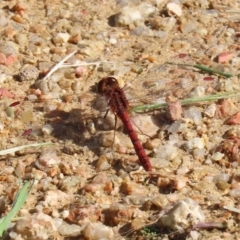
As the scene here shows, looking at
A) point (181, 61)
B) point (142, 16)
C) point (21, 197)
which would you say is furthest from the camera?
point (142, 16)

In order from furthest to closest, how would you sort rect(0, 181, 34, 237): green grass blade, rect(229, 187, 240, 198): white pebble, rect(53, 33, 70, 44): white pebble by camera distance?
rect(53, 33, 70, 44): white pebble < rect(229, 187, 240, 198): white pebble < rect(0, 181, 34, 237): green grass blade

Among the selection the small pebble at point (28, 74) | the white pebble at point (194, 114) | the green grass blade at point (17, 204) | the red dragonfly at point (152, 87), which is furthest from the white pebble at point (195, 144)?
the small pebble at point (28, 74)

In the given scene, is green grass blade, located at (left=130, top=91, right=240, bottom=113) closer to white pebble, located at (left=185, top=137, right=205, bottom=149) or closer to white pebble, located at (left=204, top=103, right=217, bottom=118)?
white pebble, located at (left=204, top=103, right=217, bottom=118)

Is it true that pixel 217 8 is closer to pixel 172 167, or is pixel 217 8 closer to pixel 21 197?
pixel 172 167

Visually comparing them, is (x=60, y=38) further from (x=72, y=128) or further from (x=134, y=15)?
(x=72, y=128)

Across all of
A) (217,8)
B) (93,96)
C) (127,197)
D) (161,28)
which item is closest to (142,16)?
(161,28)

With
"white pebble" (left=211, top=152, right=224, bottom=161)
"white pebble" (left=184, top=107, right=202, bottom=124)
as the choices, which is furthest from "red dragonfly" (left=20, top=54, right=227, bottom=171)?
"white pebble" (left=211, top=152, right=224, bottom=161)

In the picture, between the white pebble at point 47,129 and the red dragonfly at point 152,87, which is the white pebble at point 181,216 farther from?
the white pebble at point 47,129
